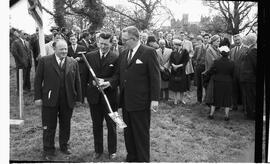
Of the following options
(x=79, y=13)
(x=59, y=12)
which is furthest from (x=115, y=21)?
(x=59, y=12)

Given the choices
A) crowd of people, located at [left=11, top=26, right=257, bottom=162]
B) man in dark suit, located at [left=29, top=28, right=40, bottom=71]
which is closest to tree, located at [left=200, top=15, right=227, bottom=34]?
crowd of people, located at [left=11, top=26, right=257, bottom=162]

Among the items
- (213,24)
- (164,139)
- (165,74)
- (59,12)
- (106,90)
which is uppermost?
(59,12)

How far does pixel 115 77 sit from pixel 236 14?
6.86 feet

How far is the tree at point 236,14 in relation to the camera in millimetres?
5430

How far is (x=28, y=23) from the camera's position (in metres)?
5.61

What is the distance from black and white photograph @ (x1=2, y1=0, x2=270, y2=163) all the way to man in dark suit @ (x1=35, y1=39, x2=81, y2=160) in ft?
0.05

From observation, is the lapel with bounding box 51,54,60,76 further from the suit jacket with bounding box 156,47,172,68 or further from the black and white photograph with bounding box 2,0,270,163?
the suit jacket with bounding box 156,47,172,68

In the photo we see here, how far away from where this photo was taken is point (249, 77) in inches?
227

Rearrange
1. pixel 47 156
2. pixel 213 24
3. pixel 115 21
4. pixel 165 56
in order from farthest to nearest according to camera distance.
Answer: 1. pixel 165 56
2. pixel 213 24
3. pixel 115 21
4. pixel 47 156

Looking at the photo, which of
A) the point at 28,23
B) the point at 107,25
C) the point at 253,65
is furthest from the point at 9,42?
the point at 253,65

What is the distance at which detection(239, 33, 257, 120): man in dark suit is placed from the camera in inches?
221

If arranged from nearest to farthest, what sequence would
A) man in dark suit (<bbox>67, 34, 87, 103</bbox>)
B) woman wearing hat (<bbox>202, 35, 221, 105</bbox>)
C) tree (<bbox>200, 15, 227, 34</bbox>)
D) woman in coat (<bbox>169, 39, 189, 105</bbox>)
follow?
1. man in dark suit (<bbox>67, 34, 87, 103</bbox>)
2. tree (<bbox>200, 15, 227, 34</bbox>)
3. woman wearing hat (<bbox>202, 35, 221, 105</bbox>)
4. woman in coat (<bbox>169, 39, 189, 105</bbox>)

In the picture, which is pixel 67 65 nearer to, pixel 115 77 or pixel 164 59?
pixel 115 77
